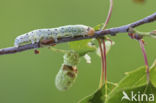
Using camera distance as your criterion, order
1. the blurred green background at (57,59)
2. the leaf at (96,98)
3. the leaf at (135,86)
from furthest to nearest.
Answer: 1. the blurred green background at (57,59)
2. the leaf at (96,98)
3. the leaf at (135,86)

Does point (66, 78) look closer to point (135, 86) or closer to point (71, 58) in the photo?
point (71, 58)

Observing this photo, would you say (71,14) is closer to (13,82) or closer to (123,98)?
(13,82)

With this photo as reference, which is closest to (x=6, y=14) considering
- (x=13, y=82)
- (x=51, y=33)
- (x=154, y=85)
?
(x=13, y=82)

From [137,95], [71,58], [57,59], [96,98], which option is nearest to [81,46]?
[71,58]

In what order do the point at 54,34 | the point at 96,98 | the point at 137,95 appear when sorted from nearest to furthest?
the point at 137,95
the point at 96,98
the point at 54,34

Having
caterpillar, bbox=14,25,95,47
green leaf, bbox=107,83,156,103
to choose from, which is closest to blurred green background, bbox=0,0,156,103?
caterpillar, bbox=14,25,95,47

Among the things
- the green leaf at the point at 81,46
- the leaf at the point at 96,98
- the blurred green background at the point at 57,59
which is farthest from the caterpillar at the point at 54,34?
the blurred green background at the point at 57,59

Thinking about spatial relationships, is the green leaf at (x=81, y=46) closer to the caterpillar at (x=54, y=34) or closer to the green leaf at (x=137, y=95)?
the caterpillar at (x=54, y=34)
